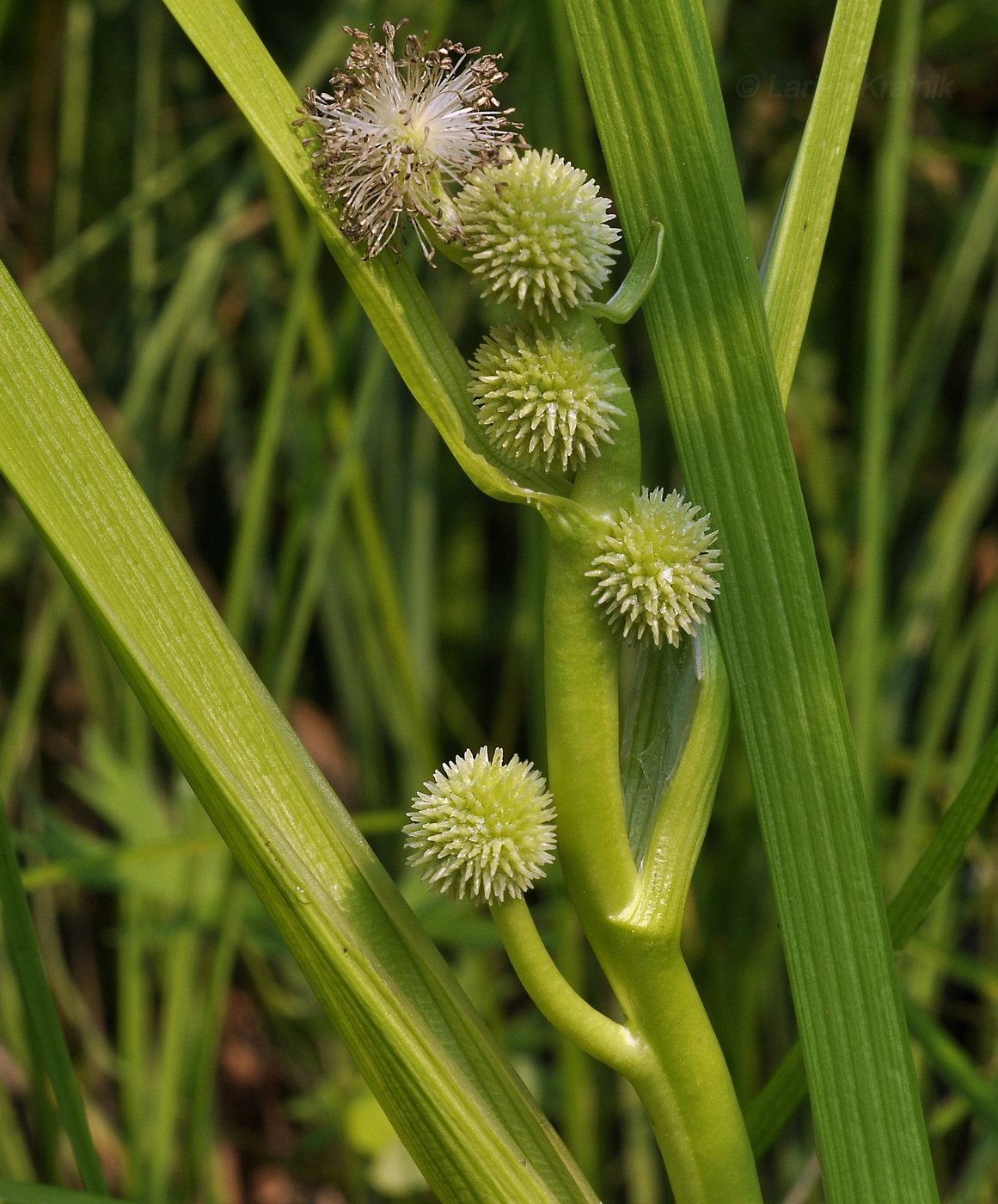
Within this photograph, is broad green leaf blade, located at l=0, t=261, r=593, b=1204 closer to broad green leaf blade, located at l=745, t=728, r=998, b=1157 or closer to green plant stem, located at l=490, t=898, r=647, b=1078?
green plant stem, located at l=490, t=898, r=647, b=1078

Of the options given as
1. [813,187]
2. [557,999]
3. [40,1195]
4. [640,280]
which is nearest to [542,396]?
[640,280]

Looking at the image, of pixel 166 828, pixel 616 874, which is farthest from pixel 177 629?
pixel 166 828

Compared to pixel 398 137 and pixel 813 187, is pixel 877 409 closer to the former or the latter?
pixel 813 187

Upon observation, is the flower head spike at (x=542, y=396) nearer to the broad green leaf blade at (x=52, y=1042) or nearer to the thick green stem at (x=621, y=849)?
the thick green stem at (x=621, y=849)

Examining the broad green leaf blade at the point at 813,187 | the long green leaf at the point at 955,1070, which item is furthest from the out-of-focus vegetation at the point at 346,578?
the broad green leaf blade at the point at 813,187

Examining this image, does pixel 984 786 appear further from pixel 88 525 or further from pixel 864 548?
pixel 864 548
